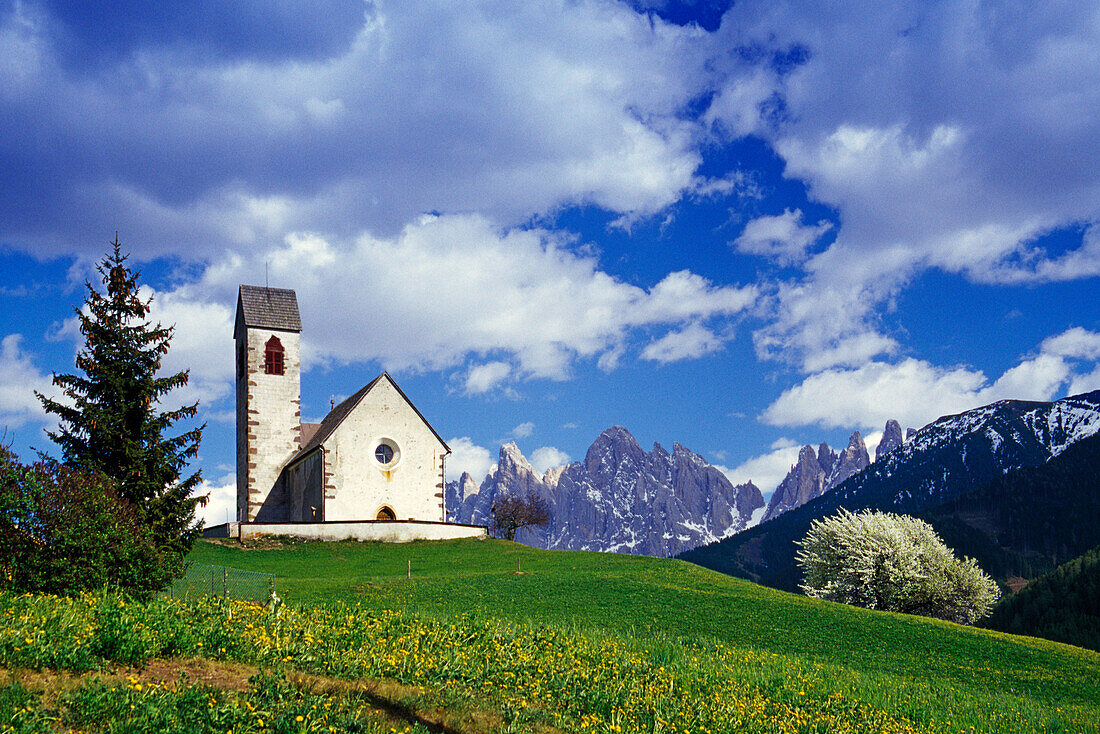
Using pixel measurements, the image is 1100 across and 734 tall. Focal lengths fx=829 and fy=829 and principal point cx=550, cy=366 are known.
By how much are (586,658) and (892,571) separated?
4123cm

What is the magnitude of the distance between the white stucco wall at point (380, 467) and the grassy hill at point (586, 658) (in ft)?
74.4

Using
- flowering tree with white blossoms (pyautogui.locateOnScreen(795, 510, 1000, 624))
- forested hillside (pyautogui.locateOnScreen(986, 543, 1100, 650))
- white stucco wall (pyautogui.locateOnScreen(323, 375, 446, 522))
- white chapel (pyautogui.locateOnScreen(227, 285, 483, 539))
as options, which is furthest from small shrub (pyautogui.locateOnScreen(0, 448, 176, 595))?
forested hillside (pyautogui.locateOnScreen(986, 543, 1100, 650))

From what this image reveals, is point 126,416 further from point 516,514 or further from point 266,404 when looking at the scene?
point 516,514

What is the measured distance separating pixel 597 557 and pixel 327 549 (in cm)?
1526

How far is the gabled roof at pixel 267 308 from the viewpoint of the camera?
60.9 m

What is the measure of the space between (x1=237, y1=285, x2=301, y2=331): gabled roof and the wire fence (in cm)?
3501

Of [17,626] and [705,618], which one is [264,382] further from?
[17,626]

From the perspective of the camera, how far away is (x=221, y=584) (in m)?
24.9

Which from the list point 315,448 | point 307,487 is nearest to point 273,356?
point 315,448

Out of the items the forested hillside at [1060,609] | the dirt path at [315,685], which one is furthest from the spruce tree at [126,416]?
the forested hillside at [1060,609]

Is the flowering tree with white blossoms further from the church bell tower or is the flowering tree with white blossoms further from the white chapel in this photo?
the church bell tower

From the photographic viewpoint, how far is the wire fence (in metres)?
22.6

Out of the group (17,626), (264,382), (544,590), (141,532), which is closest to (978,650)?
(544,590)

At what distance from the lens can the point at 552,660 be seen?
15078 millimetres
